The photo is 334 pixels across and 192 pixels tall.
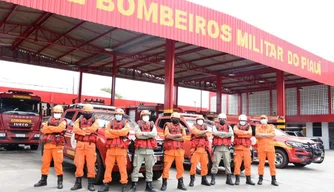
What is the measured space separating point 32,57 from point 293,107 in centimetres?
2407

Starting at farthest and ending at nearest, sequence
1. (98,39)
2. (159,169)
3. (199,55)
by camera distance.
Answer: (199,55), (98,39), (159,169)

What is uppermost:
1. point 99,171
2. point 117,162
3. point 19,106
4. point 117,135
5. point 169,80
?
point 169,80

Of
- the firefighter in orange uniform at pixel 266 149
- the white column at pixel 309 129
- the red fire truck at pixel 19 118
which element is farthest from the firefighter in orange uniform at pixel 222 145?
the white column at pixel 309 129

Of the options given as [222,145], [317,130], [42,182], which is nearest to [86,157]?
[42,182]

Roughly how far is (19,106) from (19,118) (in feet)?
2.38

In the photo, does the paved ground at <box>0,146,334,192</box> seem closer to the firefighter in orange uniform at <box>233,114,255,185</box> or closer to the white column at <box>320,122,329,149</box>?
the firefighter in orange uniform at <box>233,114,255,185</box>

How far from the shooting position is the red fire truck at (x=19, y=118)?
12336mm

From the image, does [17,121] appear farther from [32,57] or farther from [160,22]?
[32,57]

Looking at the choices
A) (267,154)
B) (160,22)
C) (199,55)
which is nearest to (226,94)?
(199,55)

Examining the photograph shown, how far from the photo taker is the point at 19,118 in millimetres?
12648

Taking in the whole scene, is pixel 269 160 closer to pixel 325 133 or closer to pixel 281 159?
pixel 281 159

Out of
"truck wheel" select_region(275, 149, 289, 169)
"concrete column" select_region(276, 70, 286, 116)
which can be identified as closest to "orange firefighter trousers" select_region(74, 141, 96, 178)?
"truck wheel" select_region(275, 149, 289, 169)

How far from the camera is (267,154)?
26.4 ft

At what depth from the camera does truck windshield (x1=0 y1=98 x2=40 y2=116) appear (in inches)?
499
